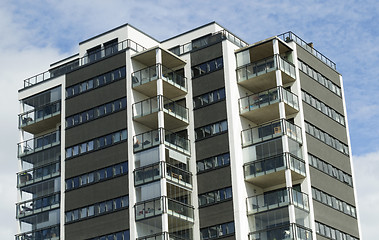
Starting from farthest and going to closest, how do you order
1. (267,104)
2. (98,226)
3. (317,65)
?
(317,65)
(98,226)
(267,104)

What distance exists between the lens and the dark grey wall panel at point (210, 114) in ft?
217

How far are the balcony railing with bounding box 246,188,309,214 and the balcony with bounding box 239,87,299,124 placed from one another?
272 inches

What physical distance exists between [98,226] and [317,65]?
23645 mm

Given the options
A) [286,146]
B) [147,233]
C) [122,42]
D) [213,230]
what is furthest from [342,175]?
[122,42]

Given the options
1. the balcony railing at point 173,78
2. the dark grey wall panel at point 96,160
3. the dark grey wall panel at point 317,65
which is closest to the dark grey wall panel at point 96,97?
the balcony railing at point 173,78

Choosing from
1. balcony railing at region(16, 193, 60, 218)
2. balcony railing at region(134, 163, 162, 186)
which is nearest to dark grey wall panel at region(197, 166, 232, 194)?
balcony railing at region(134, 163, 162, 186)

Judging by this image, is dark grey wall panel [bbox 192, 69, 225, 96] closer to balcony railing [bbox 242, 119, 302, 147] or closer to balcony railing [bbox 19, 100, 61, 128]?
balcony railing [bbox 242, 119, 302, 147]

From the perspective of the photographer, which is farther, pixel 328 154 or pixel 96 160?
pixel 96 160

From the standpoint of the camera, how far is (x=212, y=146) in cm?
6569

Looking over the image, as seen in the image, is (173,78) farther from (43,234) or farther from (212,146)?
(43,234)

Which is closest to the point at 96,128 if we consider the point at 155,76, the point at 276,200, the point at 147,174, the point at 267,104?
the point at 155,76

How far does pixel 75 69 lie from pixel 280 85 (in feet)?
63.9

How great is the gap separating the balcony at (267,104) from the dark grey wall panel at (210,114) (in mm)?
1598

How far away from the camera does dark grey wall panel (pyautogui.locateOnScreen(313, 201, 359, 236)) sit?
209 ft
